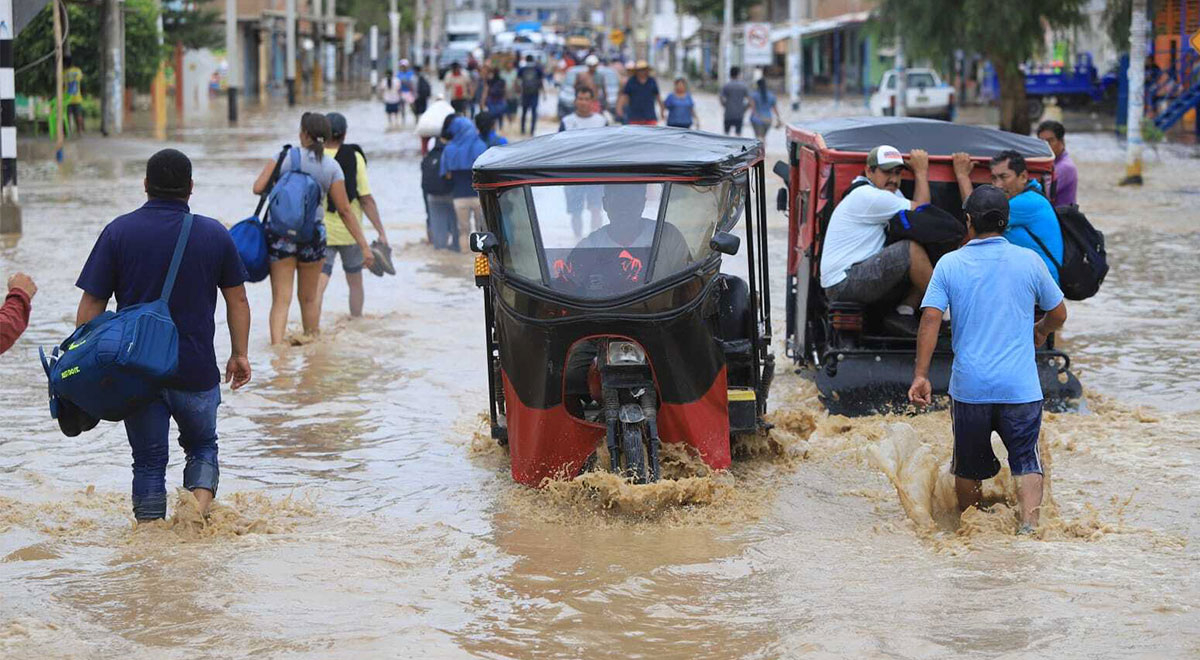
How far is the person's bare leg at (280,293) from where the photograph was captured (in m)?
11.2

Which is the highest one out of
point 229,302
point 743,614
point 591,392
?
point 229,302

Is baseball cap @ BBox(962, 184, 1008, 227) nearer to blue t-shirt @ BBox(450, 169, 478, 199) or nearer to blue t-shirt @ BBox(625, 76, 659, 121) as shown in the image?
blue t-shirt @ BBox(450, 169, 478, 199)

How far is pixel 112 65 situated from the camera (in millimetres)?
35125

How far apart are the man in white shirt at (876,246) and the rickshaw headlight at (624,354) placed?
2.58 m

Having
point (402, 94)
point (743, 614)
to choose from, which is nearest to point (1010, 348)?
point (743, 614)

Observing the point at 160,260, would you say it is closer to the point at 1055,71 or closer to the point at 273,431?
the point at 273,431

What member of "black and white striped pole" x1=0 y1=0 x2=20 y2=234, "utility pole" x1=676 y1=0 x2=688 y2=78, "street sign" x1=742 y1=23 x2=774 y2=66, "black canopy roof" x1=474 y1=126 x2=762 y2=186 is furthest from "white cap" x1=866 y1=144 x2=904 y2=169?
"utility pole" x1=676 y1=0 x2=688 y2=78

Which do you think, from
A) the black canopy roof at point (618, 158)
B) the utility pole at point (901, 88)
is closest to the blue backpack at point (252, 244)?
the black canopy roof at point (618, 158)

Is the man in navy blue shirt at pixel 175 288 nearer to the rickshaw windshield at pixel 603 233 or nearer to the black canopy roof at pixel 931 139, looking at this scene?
the rickshaw windshield at pixel 603 233

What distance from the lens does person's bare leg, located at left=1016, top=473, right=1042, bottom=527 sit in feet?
22.8

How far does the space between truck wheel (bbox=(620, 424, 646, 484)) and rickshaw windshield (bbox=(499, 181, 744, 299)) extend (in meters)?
0.63

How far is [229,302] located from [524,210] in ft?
4.62

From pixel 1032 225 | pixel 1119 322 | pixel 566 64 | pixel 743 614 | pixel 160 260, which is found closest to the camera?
pixel 743 614

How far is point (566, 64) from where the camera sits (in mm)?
66375
